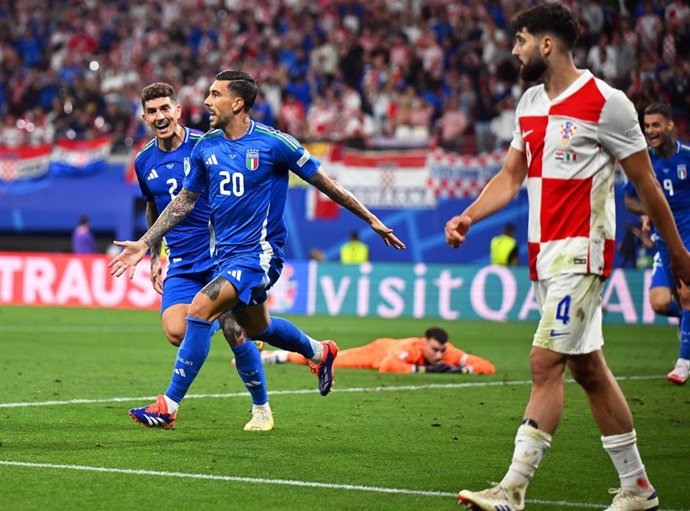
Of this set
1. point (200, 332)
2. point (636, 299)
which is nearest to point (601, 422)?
point (200, 332)

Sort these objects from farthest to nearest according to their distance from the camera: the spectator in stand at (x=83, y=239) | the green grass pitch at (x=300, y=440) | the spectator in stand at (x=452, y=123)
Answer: the spectator in stand at (x=83, y=239), the spectator in stand at (x=452, y=123), the green grass pitch at (x=300, y=440)

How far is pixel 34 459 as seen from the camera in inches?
270

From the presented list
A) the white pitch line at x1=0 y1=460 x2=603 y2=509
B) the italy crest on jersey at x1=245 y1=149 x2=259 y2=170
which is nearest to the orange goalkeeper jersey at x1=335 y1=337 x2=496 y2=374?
the italy crest on jersey at x1=245 y1=149 x2=259 y2=170

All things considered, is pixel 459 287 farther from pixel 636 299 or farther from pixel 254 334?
pixel 254 334

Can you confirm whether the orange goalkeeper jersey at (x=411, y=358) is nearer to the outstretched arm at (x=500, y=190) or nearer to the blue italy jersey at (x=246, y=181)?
the blue italy jersey at (x=246, y=181)

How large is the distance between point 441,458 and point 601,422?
1906 millimetres

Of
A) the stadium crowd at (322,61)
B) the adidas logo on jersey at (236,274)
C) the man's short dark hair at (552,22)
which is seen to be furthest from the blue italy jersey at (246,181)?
the stadium crowd at (322,61)

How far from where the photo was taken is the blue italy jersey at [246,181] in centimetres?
782

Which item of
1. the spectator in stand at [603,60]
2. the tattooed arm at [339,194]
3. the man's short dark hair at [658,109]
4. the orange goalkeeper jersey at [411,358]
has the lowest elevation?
the orange goalkeeper jersey at [411,358]

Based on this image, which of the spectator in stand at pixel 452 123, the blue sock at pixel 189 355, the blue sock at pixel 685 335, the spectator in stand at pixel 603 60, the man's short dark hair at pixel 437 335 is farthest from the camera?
the spectator in stand at pixel 452 123

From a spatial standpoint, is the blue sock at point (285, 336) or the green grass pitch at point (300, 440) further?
the blue sock at point (285, 336)

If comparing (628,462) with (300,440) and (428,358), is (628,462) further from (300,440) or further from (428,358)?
(428,358)

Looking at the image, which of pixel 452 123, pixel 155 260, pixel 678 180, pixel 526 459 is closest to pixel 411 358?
pixel 678 180

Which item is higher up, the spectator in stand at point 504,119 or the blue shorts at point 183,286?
the spectator in stand at point 504,119
